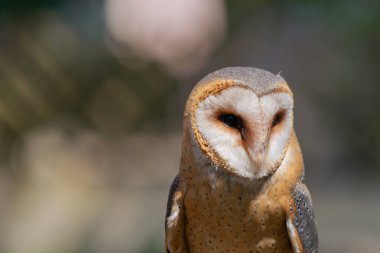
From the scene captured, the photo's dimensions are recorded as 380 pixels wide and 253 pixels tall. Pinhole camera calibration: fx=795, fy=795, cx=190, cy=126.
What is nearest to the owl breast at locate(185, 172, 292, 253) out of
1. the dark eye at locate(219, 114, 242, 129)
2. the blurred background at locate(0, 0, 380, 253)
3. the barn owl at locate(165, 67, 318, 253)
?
the barn owl at locate(165, 67, 318, 253)

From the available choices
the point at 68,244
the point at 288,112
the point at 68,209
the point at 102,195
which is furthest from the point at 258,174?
the point at 102,195

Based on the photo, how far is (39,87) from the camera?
5562 mm

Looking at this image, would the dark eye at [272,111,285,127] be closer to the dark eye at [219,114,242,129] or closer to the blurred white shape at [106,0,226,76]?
the dark eye at [219,114,242,129]

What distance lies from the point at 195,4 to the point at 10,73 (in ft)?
4.44

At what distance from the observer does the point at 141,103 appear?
231 inches

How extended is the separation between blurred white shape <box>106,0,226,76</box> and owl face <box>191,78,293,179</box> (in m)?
3.45

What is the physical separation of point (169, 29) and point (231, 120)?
12.0ft

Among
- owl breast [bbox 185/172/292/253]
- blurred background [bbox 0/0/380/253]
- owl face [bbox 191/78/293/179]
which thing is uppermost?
blurred background [bbox 0/0/380/253]

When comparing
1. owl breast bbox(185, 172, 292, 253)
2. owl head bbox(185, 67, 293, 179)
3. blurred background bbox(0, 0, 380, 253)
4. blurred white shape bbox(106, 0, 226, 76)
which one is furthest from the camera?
blurred white shape bbox(106, 0, 226, 76)

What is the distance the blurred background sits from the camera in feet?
16.9

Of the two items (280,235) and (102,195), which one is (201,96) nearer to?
(280,235)

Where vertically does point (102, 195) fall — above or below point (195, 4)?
below

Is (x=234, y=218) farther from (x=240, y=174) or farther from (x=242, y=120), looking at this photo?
(x=242, y=120)

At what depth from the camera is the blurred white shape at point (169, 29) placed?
5324 millimetres
